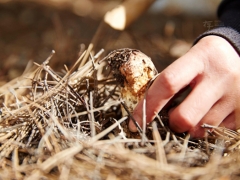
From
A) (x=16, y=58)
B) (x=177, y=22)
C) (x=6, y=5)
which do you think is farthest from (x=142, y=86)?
(x=6, y=5)

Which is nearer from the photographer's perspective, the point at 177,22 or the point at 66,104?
the point at 66,104

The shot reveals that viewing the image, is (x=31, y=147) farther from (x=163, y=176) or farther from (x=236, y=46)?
(x=236, y=46)

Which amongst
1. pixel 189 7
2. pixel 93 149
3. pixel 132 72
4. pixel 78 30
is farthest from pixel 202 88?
pixel 189 7

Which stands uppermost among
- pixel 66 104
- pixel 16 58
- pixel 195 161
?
pixel 16 58

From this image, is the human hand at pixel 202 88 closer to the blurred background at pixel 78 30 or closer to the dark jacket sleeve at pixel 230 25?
the dark jacket sleeve at pixel 230 25

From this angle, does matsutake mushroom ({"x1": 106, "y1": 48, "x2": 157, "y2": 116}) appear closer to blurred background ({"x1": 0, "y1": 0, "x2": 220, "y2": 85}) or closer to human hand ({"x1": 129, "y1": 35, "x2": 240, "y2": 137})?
human hand ({"x1": 129, "y1": 35, "x2": 240, "y2": 137})

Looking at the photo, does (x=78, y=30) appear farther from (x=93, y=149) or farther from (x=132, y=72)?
(x=93, y=149)
